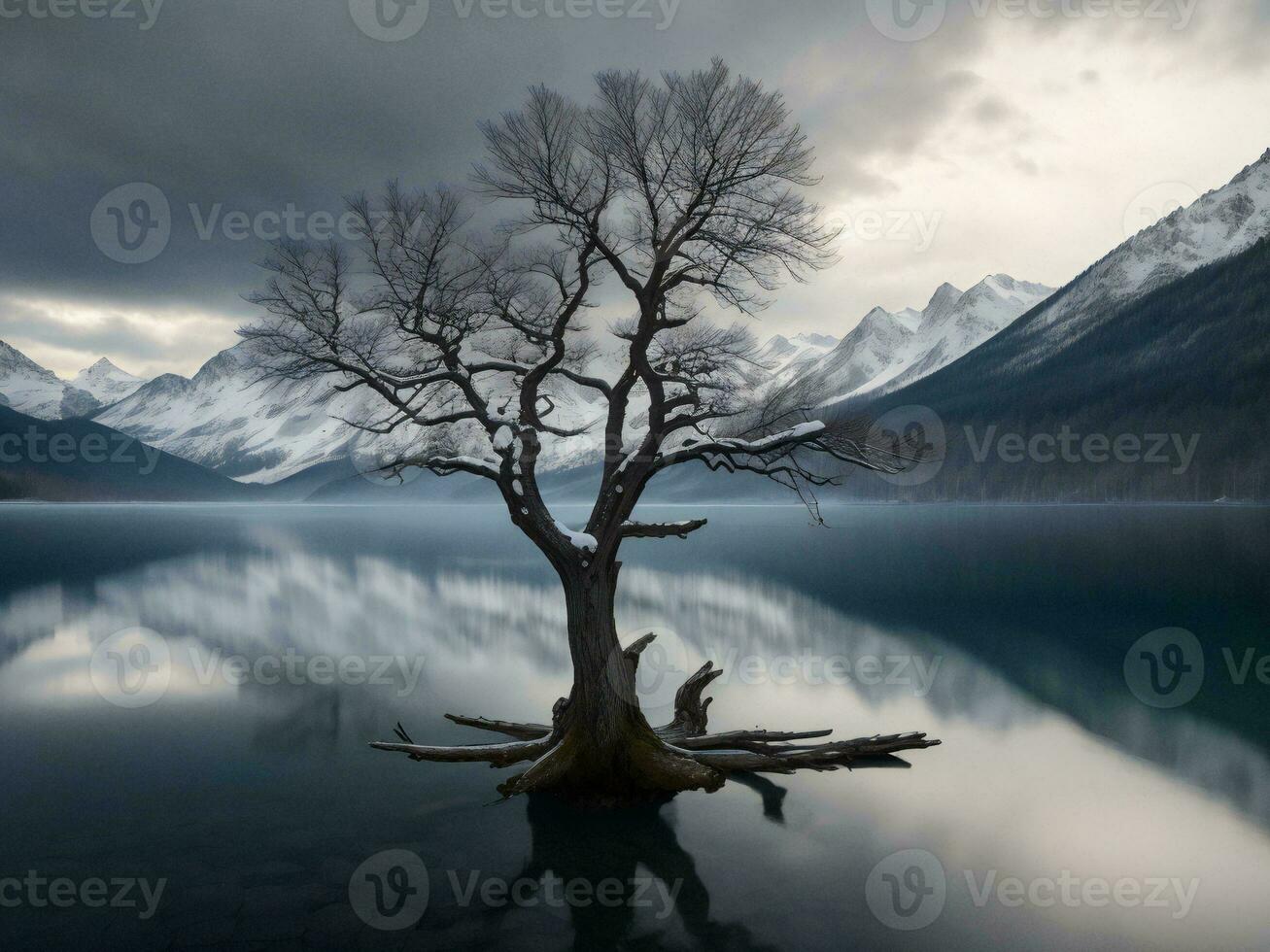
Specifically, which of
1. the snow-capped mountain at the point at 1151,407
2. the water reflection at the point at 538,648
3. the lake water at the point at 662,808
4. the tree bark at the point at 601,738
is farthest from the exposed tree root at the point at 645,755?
the snow-capped mountain at the point at 1151,407

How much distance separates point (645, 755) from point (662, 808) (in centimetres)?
106

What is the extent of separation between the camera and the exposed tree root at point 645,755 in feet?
35.1

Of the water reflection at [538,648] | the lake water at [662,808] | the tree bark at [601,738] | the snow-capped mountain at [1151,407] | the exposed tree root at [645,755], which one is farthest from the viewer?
the snow-capped mountain at [1151,407]

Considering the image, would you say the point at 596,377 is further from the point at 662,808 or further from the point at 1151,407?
the point at 1151,407

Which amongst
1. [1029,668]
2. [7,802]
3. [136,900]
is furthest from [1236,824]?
[7,802]

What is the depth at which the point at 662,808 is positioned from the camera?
438 inches

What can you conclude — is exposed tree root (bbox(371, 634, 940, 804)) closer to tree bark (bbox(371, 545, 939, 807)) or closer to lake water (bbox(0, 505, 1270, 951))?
tree bark (bbox(371, 545, 939, 807))

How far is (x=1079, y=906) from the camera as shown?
8914 mm

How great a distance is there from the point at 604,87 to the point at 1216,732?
2050cm

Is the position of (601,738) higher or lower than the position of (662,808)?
higher

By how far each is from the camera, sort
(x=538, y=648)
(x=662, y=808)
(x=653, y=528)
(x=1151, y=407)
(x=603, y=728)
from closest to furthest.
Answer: (x=603, y=728) < (x=653, y=528) < (x=662, y=808) < (x=538, y=648) < (x=1151, y=407)

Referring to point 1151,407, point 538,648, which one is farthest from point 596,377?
point 1151,407

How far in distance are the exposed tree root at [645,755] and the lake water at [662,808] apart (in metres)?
0.55

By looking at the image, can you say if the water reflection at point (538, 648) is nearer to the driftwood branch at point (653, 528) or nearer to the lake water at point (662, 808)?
the lake water at point (662, 808)
